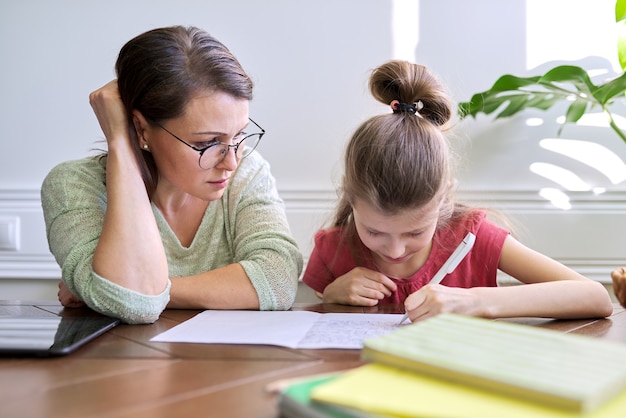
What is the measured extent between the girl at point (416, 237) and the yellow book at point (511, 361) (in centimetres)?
39

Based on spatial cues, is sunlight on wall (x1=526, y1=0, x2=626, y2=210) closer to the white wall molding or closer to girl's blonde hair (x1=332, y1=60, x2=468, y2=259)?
the white wall molding

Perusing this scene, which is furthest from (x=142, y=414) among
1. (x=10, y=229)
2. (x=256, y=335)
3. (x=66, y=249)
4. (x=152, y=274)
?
(x=10, y=229)

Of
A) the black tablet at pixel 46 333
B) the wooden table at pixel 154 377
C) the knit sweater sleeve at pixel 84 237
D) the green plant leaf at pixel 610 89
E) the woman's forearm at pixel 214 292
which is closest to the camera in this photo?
the wooden table at pixel 154 377

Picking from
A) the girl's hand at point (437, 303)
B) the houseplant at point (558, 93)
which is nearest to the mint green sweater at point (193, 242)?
the girl's hand at point (437, 303)

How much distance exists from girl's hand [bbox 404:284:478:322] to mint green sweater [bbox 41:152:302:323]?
32cm

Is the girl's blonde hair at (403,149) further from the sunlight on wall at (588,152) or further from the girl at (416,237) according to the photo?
the sunlight on wall at (588,152)

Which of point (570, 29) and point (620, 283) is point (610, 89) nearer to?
point (570, 29)

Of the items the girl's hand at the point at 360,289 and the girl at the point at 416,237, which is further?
the girl's hand at the point at 360,289

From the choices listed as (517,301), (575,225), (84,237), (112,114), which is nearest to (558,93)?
(575,225)

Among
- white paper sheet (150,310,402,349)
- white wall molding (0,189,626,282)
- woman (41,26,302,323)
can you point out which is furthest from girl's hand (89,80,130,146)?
white wall molding (0,189,626,282)

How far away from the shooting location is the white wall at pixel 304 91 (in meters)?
2.04

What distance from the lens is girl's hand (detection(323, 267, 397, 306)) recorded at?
4.57 feet

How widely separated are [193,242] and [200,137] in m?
0.27

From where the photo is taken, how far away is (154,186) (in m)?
1.54
